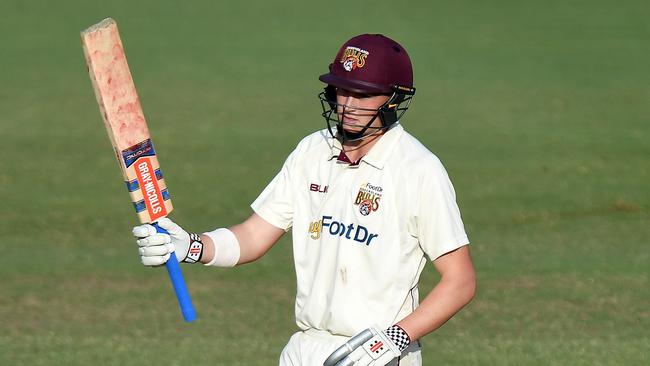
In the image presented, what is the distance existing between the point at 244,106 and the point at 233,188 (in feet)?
11.4

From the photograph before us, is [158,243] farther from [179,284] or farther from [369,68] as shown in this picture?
[369,68]

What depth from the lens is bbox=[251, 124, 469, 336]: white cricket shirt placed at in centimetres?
539

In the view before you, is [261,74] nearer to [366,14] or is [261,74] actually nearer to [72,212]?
[366,14]

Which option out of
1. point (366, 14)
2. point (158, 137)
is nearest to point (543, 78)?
point (366, 14)

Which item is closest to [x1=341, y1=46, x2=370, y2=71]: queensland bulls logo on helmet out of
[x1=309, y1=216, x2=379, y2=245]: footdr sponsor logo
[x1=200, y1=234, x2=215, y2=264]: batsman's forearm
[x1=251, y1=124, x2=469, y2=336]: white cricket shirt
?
[x1=251, y1=124, x2=469, y2=336]: white cricket shirt

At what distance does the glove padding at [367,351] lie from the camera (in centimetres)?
523

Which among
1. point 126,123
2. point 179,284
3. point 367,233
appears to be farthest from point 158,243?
point 367,233

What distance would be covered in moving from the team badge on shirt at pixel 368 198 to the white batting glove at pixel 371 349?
1.65ft

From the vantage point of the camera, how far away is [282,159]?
15.3 metres

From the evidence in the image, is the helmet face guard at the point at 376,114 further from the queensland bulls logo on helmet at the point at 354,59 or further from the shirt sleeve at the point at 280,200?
the shirt sleeve at the point at 280,200

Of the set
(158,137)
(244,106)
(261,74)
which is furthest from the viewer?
(261,74)

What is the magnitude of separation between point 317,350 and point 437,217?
31.1 inches

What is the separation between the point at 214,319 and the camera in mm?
10109

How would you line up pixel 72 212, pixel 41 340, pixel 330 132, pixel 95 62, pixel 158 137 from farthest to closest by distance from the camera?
pixel 158 137 → pixel 72 212 → pixel 41 340 → pixel 330 132 → pixel 95 62
